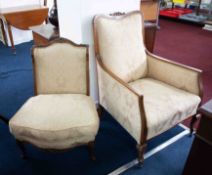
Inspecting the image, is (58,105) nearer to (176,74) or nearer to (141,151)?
(141,151)

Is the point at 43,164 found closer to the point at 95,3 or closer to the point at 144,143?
the point at 144,143

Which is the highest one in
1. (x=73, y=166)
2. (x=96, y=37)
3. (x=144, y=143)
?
(x=96, y=37)

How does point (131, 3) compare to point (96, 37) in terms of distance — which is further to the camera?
point (131, 3)

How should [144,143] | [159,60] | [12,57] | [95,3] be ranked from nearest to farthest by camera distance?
[144,143] < [95,3] < [159,60] < [12,57]

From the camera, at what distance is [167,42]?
414 centimetres

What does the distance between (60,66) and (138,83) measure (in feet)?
2.22

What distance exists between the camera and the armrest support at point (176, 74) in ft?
5.51

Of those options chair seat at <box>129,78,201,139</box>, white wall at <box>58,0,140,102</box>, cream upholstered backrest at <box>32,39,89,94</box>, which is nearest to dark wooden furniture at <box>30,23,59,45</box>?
white wall at <box>58,0,140,102</box>

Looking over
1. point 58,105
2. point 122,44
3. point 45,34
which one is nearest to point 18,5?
point 45,34

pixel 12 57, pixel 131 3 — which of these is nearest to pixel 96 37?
pixel 131 3

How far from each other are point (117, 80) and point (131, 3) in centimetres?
83

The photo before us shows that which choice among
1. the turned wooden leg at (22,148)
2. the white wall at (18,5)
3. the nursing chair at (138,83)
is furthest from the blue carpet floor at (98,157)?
the white wall at (18,5)

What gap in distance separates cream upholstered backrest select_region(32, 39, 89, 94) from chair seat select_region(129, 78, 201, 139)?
49 centimetres

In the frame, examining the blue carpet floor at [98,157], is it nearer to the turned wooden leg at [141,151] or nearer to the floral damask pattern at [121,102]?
the turned wooden leg at [141,151]
